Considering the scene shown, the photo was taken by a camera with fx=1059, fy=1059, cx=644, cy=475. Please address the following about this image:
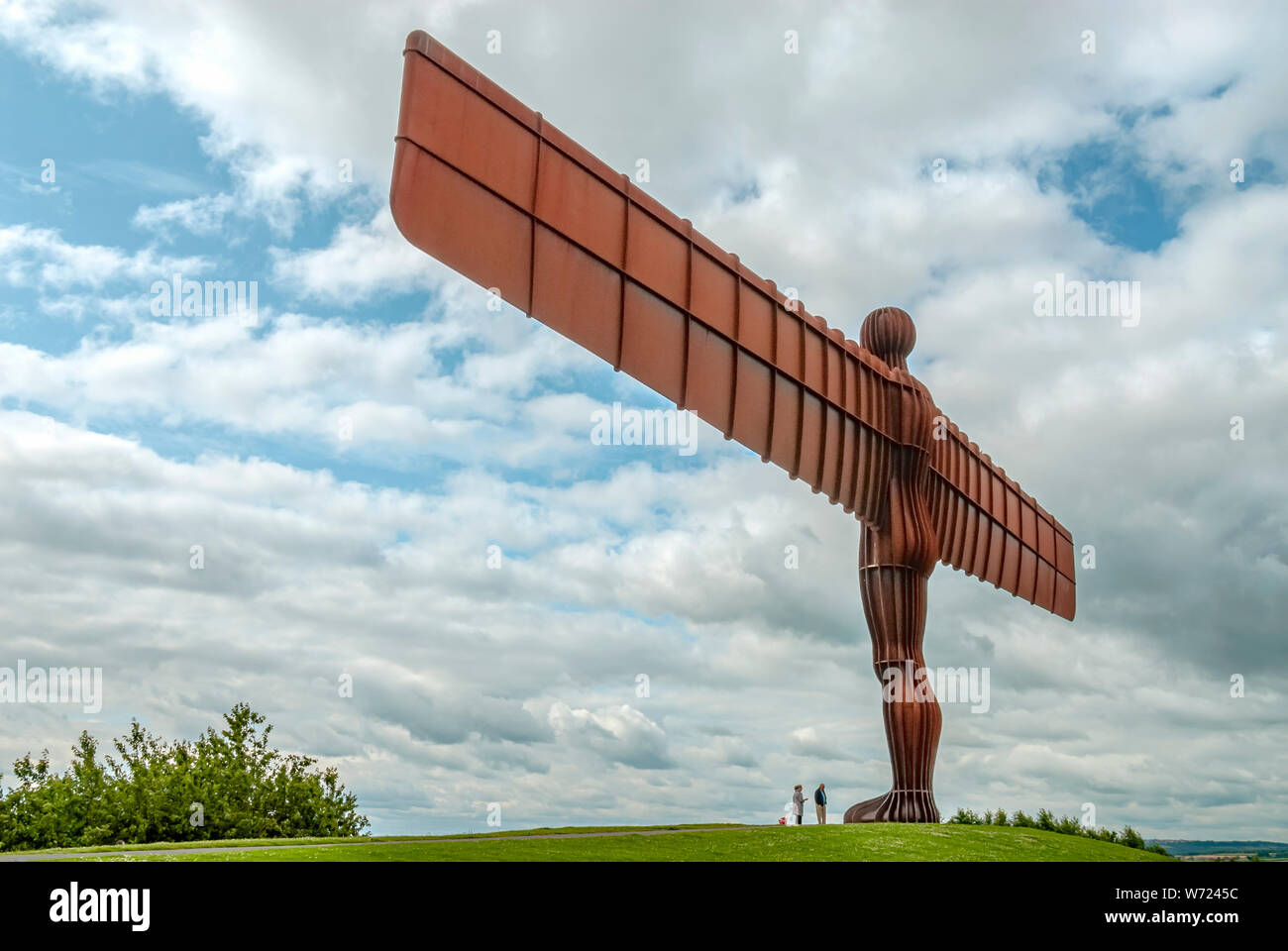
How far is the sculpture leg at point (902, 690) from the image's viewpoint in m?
14.0

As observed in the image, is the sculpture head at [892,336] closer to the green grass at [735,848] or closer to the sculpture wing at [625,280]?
the sculpture wing at [625,280]

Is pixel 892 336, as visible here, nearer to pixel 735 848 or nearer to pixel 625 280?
pixel 625 280

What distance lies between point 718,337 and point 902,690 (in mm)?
5467

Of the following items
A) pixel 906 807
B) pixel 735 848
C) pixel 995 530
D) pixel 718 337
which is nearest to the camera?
pixel 735 848

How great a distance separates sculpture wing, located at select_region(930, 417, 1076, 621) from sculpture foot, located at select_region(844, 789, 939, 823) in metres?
3.62

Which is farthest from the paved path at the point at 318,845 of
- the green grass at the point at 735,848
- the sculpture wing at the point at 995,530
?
the sculpture wing at the point at 995,530

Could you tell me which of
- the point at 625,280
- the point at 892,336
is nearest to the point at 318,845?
the point at 625,280

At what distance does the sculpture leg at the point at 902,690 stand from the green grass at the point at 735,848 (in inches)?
27.4

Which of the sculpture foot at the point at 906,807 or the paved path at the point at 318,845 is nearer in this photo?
the paved path at the point at 318,845

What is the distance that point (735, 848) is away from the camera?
11.2 metres

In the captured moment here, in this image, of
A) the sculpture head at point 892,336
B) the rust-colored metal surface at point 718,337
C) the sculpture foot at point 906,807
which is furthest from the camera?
the sculpture head at point 892,336

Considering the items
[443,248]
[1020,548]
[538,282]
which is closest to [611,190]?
[538,282]

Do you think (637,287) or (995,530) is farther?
(995,530)

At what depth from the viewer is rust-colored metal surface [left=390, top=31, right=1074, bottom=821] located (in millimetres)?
9648
